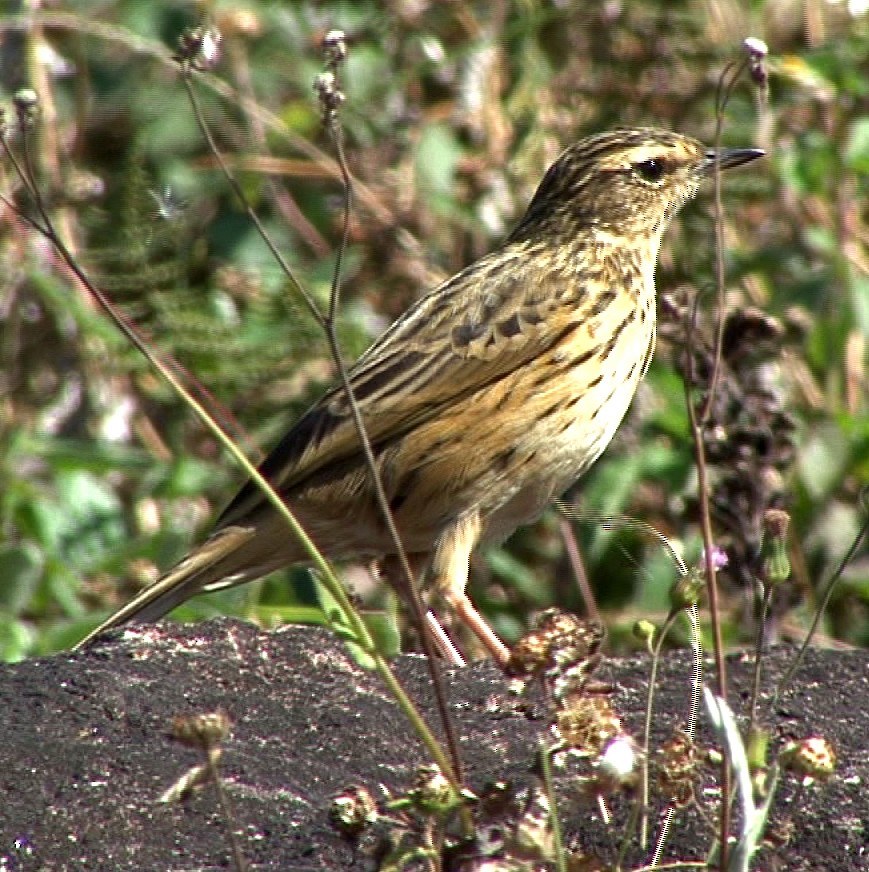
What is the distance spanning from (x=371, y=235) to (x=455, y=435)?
3.47 m

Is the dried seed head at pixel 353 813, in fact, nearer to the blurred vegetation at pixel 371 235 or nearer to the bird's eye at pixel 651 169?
the bird's eye at pixel 651 169

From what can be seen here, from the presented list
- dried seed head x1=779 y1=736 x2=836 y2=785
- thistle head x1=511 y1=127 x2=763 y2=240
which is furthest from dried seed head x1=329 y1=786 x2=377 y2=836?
thistle head x1=511 y1=127 x2=763 y2=240

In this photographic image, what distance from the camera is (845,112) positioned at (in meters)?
8.87

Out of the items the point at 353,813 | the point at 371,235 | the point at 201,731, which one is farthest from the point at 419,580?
the point at 371,235

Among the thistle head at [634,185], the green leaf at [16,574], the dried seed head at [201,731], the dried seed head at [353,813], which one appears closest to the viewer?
the dried seed head at [201,731]

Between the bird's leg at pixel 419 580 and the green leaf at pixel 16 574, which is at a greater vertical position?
the bird's leg at pixel 419 580

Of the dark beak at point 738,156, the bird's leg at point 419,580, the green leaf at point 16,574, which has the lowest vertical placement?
the green leaf at point 16,574

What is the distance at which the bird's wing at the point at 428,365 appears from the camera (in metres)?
5.69

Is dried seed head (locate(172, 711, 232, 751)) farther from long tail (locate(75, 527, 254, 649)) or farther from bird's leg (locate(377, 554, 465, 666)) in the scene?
long tail (locate(75, 527, 254, 649))

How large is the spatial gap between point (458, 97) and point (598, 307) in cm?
349

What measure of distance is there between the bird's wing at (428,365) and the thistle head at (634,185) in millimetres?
439

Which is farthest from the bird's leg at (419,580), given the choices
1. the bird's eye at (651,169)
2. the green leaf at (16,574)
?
the bird's eye at (651,169)

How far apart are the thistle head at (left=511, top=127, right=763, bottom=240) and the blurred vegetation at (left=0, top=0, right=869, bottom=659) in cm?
96

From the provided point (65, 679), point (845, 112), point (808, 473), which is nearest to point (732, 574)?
point (808, 473)
